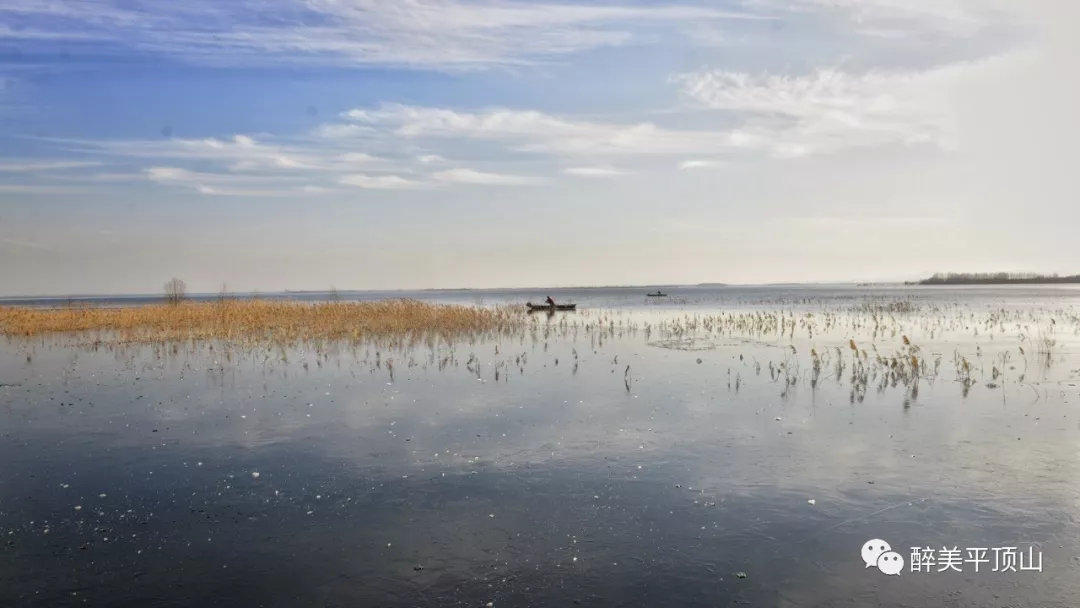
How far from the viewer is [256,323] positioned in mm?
45344

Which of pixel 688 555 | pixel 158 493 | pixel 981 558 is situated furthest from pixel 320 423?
pixel 981 558

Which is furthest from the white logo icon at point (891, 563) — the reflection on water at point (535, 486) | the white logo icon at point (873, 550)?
the reflection on water at point (535, 486)

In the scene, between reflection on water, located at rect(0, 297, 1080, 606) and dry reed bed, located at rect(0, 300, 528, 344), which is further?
dry reed bed, located at rect(0, 300, 528, 344)

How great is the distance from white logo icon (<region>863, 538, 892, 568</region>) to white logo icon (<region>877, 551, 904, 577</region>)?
60 mm

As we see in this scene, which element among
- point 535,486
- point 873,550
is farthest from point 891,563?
point 535,486

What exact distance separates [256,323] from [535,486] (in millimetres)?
38504

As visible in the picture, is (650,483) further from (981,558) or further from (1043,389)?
(1043,389)

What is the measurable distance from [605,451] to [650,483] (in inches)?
88.9

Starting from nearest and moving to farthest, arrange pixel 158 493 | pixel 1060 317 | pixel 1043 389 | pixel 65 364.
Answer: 1. pixel 158 493
2. pixel 1043 389
3. pixel 65 364
4. pixel 1060 317

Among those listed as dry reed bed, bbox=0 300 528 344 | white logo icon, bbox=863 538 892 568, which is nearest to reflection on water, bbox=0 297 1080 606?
white logo icon, bbox=863 538 892 568

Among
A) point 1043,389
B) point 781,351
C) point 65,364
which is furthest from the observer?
point 781,351

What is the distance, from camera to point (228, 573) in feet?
28.0

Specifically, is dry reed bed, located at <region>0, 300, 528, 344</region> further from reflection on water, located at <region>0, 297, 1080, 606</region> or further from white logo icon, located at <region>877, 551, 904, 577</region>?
white logo icon, located at <region>877, 551, 904, 577</region>

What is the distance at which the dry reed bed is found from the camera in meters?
39.9
